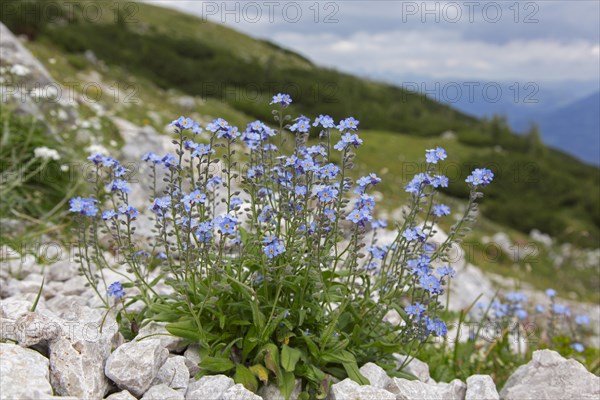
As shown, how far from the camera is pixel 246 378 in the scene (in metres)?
4.07

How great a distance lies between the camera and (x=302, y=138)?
4.46 metres

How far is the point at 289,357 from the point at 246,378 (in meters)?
0.37

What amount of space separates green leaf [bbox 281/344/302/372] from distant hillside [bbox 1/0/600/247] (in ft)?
64.3

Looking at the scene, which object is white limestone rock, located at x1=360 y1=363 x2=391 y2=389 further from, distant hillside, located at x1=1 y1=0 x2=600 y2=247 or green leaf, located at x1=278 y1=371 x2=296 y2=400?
distant hillside, located at x1=1 y1=0 x2=600 y2=247

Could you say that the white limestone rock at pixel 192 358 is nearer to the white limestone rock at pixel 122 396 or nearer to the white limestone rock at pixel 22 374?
the white limestone rock at pixel 122 396

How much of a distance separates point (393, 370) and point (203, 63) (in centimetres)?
6877

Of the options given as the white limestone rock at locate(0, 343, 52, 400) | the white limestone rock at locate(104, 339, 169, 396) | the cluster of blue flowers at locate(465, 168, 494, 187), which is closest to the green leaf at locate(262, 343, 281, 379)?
the white limestone rock at locate(104, 339, 169, 396)

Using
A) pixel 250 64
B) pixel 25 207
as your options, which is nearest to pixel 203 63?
pixel 250 64

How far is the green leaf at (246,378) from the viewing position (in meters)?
4.04

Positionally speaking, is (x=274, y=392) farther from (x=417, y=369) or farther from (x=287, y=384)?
(x=417, y=369)

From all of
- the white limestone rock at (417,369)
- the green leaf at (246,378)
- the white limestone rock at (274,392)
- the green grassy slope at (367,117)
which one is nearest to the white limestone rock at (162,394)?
the green leaf at (246,378)

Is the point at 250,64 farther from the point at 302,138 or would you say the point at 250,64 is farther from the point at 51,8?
the point at 302,138

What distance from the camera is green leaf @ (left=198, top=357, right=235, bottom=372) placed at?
4066 mm

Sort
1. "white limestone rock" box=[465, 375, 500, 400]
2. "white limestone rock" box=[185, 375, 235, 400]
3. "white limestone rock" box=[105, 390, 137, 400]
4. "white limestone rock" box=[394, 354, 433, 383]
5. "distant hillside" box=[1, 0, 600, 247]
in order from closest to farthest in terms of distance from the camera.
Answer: "white limestone rock" box=[105, 390, 137, 400], "white limestone rock" box=[185, 375, 235, 400], "white limestone rock" box=[465, 375, 500, 400], "white limestone rock" box=[394, 354, 433, 383], "distant hillside" box=[1, 0, 600, 247]
